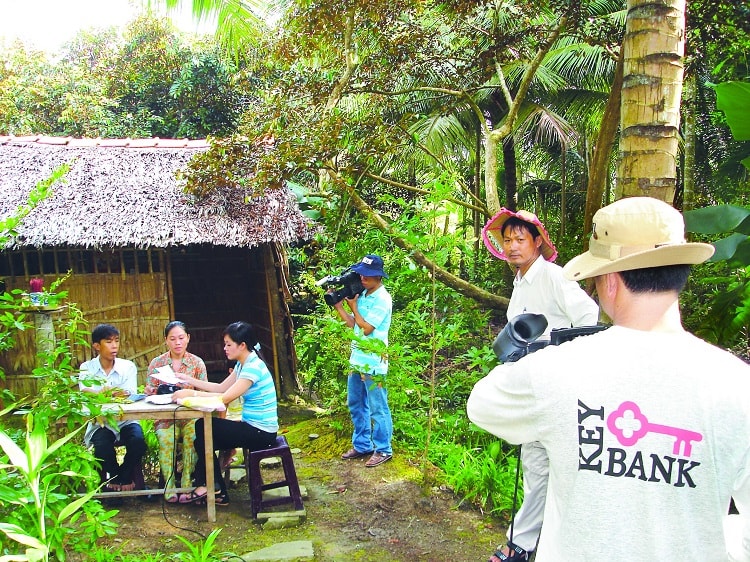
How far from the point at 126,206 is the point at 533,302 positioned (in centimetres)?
507

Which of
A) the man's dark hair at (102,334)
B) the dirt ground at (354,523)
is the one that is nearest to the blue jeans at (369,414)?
the dirt ground at (354,523)

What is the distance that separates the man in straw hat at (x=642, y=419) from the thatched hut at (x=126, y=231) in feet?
19.2

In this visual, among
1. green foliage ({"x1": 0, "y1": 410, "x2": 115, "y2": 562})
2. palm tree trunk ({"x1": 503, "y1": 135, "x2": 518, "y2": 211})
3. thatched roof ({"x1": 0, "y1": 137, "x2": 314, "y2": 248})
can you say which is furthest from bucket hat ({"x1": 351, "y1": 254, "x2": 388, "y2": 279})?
palm tree trunk ({"x1": 503, "y1": 135, "x2": 518, "y2": 211})

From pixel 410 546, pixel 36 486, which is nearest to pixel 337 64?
pixel 410 546

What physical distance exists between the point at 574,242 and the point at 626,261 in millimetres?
8577

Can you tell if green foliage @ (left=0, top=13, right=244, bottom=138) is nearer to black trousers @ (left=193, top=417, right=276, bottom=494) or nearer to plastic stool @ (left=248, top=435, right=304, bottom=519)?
black trousers @ (left=193, top=417, right=276, bottom=494)

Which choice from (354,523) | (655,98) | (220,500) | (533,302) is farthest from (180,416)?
(655,98)

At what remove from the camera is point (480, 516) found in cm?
438

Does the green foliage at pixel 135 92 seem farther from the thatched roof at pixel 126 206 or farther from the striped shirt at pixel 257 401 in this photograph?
the striped shirt at pixel 257 401

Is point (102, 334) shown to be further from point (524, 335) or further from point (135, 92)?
point (135, 92)

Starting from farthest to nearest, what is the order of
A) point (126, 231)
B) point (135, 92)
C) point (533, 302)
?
point (135, 92), point (126, 231), point (533, 302)

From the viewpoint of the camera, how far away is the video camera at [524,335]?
5.89 ft

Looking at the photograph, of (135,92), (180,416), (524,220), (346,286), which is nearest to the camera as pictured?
(524,220)

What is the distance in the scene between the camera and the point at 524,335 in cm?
183
